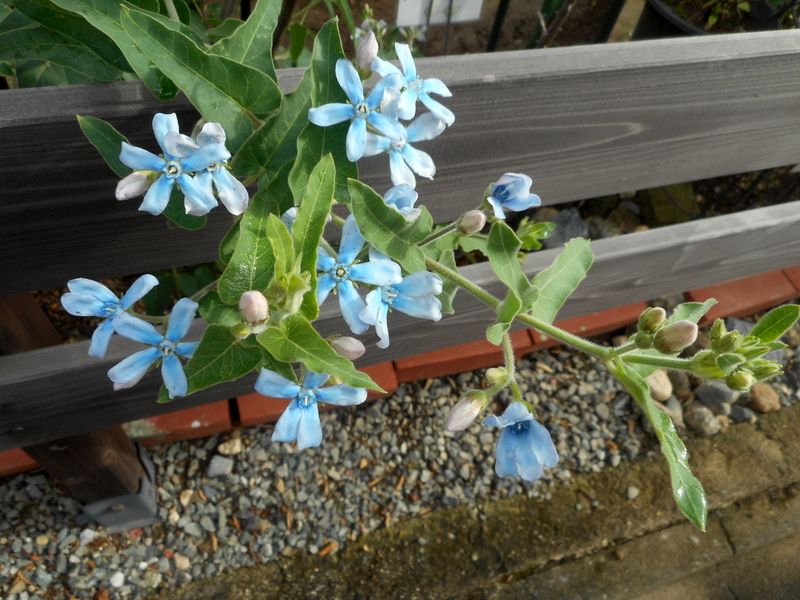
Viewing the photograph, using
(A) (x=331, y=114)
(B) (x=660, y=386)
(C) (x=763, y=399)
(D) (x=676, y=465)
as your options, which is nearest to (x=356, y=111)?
(A) (x=331, y=114)

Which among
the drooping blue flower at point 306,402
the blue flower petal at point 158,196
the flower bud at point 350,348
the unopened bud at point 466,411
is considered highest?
the blue flower petal at point 158,196

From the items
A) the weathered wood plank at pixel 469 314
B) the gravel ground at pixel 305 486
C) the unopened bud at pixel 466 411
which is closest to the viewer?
the unopened bud at pixel 466 411

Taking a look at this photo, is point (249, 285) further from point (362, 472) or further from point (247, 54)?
point (362, 472)

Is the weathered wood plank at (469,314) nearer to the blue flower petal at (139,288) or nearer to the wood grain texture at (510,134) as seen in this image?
the wood grain texture at (510,134)

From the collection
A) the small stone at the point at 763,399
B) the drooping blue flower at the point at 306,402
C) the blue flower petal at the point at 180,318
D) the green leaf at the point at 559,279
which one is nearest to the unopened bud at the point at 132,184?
the blue flower petal at the point at 180,318

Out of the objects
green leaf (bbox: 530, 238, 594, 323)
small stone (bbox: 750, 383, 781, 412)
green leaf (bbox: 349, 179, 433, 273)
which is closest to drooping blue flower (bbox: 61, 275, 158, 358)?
green leaf (bbox: 349, 179, 433, 273)

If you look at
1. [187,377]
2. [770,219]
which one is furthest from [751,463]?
[187,377]

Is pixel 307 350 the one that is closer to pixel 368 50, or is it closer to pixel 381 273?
pixel 381 273
